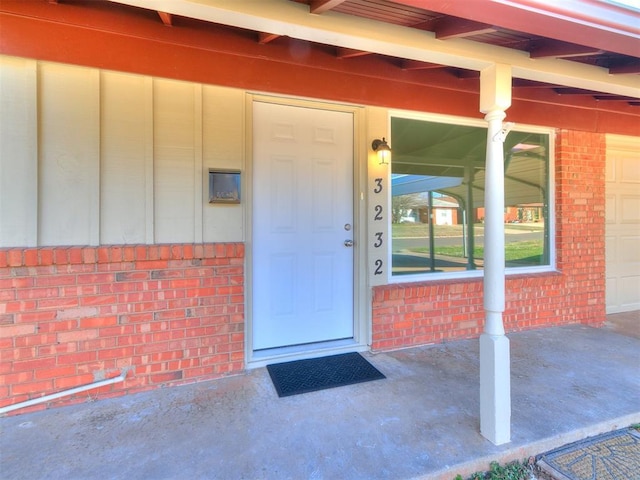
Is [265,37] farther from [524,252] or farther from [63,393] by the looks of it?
[524,252]

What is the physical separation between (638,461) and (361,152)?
110 inches

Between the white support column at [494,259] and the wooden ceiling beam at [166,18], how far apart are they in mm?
2100

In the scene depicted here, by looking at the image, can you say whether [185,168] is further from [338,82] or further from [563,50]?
[563,50]

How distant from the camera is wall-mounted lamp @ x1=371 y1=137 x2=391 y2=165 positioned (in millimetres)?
3055

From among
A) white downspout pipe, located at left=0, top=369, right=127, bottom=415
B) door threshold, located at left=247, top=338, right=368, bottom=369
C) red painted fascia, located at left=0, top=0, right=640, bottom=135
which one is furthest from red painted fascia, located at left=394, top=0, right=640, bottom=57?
white downspout pipe, located at left=0, top=369, right=127, bottom=415

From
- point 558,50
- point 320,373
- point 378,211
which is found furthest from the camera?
point 378,211

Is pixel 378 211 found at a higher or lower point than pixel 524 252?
higher

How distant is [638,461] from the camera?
185 cm

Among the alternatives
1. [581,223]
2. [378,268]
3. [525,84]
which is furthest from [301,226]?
[581,223]

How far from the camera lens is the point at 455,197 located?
3.65 meters

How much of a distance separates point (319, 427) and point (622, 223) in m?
4.97

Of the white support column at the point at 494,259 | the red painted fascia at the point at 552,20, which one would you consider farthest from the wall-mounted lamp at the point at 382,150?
the red painted fascia at the point at 552,20

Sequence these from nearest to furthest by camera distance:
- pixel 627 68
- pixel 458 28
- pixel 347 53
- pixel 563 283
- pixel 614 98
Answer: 1. pixel 458 28
2. pixel 627 68
3. pixel 347 53
4. pixel 614 98
5. pixel 563 283

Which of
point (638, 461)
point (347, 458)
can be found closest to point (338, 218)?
point (347, 458)
